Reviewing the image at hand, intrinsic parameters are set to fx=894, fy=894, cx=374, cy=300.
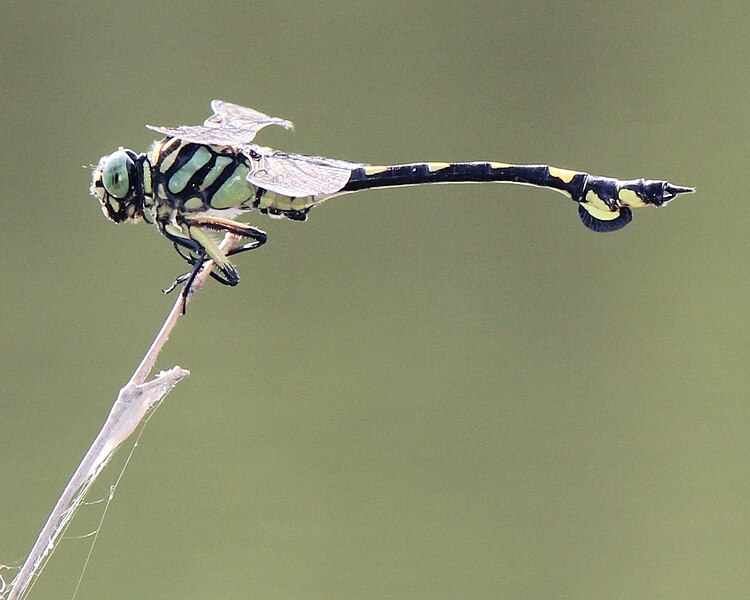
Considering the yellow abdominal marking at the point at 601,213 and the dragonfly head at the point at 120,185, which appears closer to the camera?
the dragonfly head at the point at 120,185

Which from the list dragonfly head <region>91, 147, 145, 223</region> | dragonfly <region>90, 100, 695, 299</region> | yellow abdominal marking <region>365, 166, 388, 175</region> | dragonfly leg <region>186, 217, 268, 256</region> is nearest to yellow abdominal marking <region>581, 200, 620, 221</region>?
dragonfly <region>90, 100, 695, 299</region>

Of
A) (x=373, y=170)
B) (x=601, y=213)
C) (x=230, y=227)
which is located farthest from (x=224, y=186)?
(x=601, y=213)

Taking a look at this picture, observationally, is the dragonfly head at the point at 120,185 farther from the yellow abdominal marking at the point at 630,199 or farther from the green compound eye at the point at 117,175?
the yellow abdominal marking at the point at 630,199

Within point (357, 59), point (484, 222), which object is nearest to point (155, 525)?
point (484, 222)

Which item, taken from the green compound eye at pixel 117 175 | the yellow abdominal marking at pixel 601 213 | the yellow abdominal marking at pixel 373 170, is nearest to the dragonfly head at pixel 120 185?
the green compound eye at pixel 117 175

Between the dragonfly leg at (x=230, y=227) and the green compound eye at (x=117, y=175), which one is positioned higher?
the dragonfly leg at (x=230, y=227)

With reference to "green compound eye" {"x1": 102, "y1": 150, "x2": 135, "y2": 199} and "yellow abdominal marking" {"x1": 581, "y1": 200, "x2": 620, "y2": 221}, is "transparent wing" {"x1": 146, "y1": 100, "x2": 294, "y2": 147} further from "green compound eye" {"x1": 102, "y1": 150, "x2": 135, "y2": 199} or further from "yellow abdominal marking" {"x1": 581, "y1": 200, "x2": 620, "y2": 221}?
"yellow abdominal marking" {"x1": 581, "y1": 200, "x2": 620, "y2": 221}

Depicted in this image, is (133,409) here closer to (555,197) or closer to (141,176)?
(141,176)
